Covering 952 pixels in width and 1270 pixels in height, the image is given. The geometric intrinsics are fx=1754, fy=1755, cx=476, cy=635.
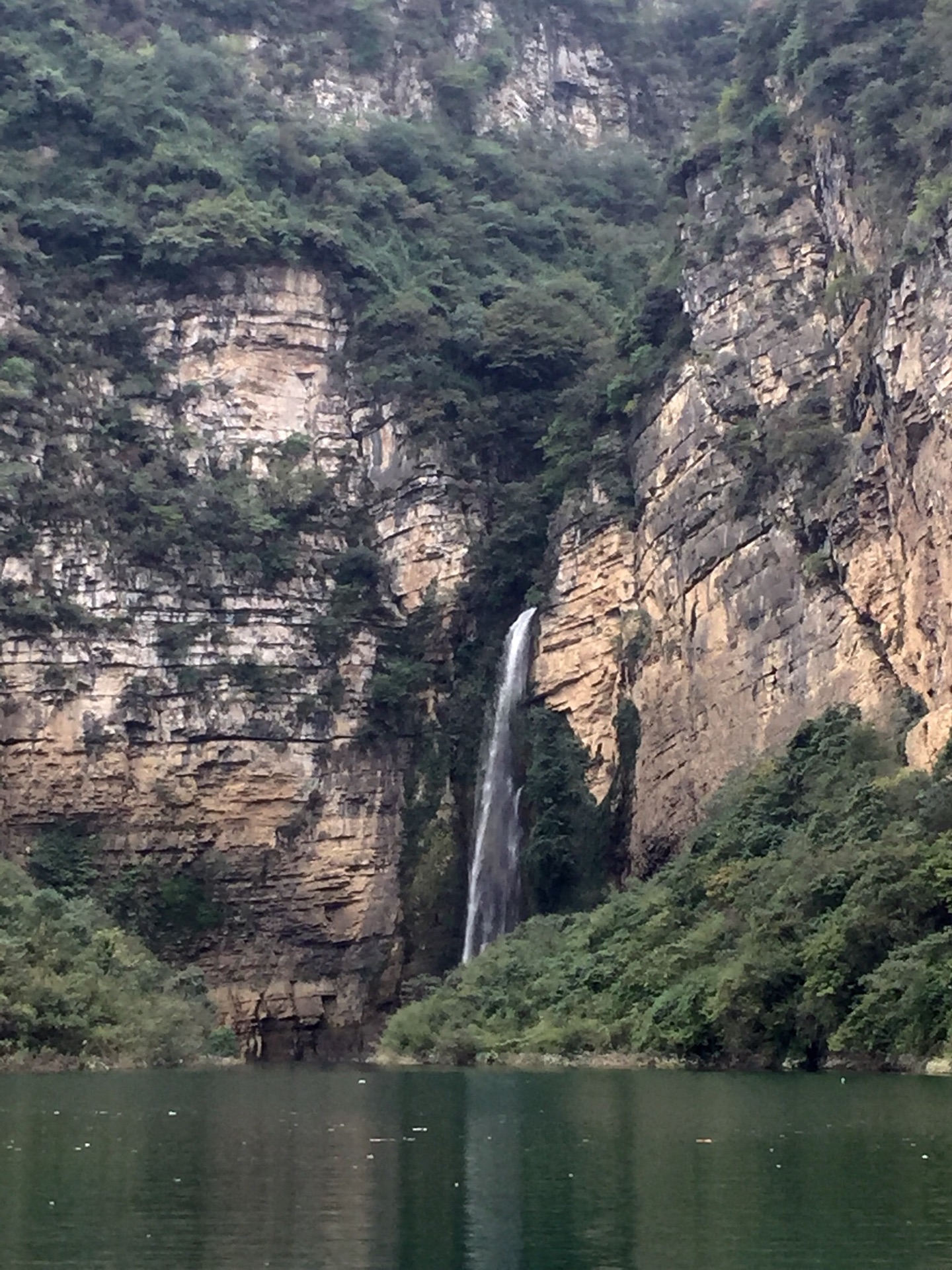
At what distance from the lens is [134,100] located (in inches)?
1875

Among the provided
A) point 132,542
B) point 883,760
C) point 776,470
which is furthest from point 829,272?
point 132,542

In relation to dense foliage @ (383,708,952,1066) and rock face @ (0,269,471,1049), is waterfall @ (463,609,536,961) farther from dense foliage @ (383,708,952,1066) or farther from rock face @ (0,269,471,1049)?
dense foliage @ (383,708,952,1066)

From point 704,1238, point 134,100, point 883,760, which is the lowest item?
point 704,1238

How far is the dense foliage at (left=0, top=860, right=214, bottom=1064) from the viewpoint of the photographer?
2933 cm

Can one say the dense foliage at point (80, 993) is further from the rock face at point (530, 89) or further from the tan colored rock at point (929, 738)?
the rock face at point (530, 89)

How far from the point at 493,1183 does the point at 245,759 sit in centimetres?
3048

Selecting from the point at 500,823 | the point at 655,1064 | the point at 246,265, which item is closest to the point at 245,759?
the point at 500,823

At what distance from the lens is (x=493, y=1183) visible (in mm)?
11891

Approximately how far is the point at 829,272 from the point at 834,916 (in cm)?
1833

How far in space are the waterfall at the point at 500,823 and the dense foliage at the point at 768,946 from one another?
11.2 ft

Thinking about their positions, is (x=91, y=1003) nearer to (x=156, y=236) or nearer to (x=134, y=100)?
(x=156, y=236)

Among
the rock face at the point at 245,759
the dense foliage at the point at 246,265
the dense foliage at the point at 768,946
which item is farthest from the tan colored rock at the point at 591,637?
the dense foliage at the point at 768,946

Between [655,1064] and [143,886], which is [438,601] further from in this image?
[655,1064]

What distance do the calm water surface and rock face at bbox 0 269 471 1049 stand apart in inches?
856
